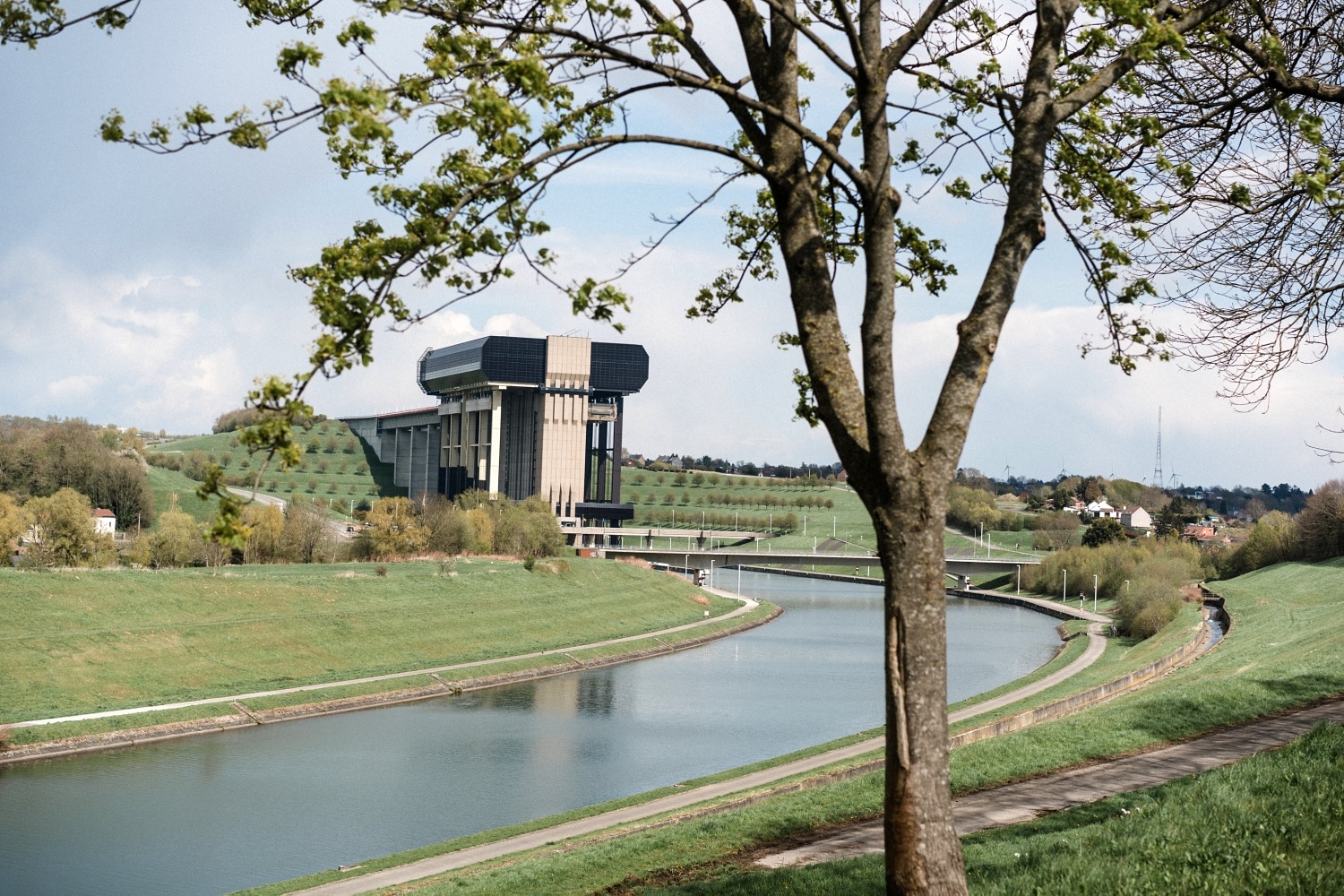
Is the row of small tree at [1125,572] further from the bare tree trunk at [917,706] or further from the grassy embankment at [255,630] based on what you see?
the bare tree trunk at [917,706]

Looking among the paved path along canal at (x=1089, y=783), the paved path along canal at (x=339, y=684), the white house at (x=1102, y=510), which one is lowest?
the paved path along canal at (x=339, y=684)

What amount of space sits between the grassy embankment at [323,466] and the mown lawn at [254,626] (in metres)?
68.2

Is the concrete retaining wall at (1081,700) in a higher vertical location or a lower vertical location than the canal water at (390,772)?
higher

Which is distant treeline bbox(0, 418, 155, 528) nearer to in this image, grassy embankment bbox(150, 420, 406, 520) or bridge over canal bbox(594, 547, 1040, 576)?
bridge over canal bbox(594, 547, 1040, 576)

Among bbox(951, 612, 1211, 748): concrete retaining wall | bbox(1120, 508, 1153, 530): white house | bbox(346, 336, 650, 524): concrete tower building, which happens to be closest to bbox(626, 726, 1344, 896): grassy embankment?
bbox(951, 612, 1211, 748): concrete retaining wall

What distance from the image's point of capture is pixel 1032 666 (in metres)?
61.8

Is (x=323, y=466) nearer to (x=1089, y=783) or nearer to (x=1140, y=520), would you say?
(x=1140, y=520)

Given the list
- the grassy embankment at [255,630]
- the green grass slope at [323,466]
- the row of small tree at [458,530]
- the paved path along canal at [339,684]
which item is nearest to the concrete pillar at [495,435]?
the green grass slope at [323,466]

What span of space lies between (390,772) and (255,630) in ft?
63.3

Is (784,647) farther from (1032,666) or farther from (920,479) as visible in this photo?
(920,479)

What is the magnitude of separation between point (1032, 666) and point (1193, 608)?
52.7ft

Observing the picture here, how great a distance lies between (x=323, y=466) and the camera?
16350 cm

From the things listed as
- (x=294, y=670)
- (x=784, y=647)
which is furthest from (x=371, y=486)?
(x=294, y=670)

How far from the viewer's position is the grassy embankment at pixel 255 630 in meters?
42.3
